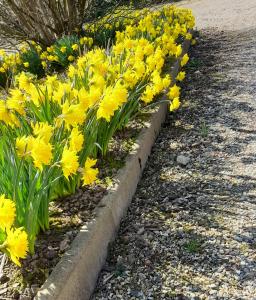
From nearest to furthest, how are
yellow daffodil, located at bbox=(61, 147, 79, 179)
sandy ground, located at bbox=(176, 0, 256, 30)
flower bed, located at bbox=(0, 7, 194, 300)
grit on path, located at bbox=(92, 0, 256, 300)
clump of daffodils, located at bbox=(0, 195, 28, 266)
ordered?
clump of daffodils, located at bbox=(0, 195, 28, 266), flower bed, located at bbox=(0, 7, 194, 300), yellow daffodil, located at bbox=(61, 147, 79, 179), grit on path, located at bbox=(92, 0, 256, 300), sandy ground, located at bbox=(176, 0, 256, 30)

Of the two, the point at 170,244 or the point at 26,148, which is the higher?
the point at 26,148

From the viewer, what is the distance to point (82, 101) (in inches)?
91.7

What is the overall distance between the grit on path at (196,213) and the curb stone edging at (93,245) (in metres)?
0.09

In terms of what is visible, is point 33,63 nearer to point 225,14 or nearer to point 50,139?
point 50,139

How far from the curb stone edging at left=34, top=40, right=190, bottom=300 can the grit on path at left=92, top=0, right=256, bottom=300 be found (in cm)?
9

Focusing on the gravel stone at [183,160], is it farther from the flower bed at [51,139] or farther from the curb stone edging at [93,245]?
the flower bed at [51,139]

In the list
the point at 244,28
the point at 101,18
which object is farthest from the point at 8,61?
the point at 244,28

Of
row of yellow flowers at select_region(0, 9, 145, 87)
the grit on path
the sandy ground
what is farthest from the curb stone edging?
the sandy ground

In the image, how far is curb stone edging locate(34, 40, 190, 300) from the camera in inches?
74.8

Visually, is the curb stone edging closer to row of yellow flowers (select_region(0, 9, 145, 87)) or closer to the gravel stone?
the gravel stone

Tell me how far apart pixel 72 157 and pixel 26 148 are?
0.72ft

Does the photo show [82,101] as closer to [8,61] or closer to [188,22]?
[8,61]

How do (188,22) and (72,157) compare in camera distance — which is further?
(188,22)

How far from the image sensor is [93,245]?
2242 millimetres
